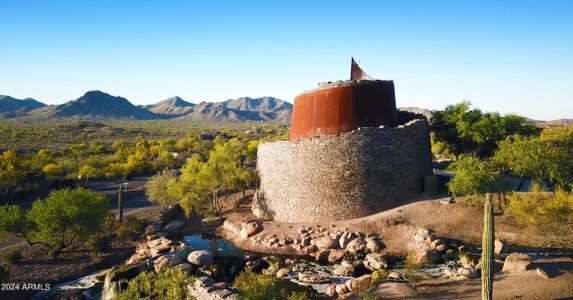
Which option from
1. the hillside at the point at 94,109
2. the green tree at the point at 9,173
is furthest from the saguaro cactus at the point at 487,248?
the hillside at the point at 94,109

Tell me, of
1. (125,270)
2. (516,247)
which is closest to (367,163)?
(516,247)

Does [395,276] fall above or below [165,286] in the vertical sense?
below

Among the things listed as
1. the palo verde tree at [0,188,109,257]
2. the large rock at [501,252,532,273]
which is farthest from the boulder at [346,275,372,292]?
the palo verde tree at [0,188,109,257]

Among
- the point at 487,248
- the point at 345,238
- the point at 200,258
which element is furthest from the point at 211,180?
the point at 487,248

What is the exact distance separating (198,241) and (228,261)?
5.37 metres

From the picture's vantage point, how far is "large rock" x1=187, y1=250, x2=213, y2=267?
1938 centimetres

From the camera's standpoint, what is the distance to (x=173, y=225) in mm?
27359

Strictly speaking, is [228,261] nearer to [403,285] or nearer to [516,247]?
[403,285]

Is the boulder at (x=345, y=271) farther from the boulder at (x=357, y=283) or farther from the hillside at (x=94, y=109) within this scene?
the hillside at (x=94, y=109)

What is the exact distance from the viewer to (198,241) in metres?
24.8

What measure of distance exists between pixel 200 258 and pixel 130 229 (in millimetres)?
8172

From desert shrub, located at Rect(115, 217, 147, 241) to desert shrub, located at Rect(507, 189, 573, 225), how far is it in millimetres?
22218

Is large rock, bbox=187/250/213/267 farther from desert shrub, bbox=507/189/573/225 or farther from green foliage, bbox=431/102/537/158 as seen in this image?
green foliage, bbox=431/102/537/158

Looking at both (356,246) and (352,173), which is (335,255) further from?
(352,173)
